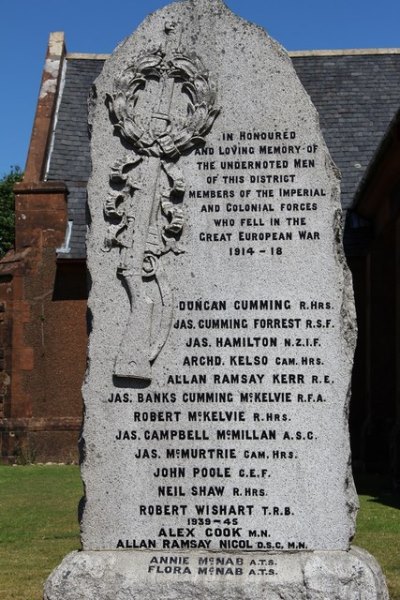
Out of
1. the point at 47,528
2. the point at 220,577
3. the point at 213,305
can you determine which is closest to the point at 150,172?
the point at 213,305

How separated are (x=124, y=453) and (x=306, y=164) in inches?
87.5

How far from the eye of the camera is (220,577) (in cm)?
659

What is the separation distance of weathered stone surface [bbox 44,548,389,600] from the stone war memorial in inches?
0.5

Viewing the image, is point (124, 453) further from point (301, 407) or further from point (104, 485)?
point (301, 407)

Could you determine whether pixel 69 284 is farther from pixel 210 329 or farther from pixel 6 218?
pixel 6 218

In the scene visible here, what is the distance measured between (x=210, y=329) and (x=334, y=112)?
20.2 metres

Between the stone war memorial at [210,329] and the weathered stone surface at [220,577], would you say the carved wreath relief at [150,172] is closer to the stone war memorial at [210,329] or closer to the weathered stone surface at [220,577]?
the stone war memorial at [210,329]

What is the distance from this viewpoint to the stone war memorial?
674cm

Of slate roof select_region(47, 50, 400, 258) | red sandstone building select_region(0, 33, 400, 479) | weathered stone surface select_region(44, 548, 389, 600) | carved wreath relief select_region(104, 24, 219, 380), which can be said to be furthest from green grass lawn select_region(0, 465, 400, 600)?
slate roof select_region(47, 50, 400, 258)

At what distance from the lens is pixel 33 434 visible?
2300 centimetres

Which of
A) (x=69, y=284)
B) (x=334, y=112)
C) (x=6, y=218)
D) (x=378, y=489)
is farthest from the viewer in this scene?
(x=6, y=218)

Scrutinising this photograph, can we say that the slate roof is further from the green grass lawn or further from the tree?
the tree

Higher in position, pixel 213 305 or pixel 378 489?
pixel 213 305

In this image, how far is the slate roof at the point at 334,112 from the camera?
80.3 feet
